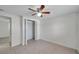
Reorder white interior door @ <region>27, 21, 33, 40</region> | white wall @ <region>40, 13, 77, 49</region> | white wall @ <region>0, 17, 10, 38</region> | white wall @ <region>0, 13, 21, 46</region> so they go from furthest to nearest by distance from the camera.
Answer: white interior door @ <region>27, 21, 33, 40</region> → white wall @ <region>0, 17, 10, 38</region> → white wall @ <region>0, 13, 21, 46</region> → white wall @ <region>40, 13, 77, 49</region>

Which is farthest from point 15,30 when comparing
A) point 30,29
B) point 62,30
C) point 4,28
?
point 62,30

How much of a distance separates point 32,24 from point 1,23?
Answer: 2312 mm

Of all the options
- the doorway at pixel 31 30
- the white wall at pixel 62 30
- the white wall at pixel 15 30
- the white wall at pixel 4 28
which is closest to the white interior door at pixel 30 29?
the doorway at pixel 31 30

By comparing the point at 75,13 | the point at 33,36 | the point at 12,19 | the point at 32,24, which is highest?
the point at 75,13

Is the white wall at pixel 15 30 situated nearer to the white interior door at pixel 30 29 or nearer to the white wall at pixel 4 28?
the white wall at pixel 4 28

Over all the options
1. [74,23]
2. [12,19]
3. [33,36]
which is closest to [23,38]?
[12,19]

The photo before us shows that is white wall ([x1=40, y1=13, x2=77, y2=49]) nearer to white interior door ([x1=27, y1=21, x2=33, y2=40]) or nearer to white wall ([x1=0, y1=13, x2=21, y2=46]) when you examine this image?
white interior door ([x1=27, y1=21, x2=33, y2=40])

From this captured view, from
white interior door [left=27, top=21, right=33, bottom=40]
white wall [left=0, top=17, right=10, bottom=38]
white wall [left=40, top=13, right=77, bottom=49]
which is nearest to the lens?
white wall [left=40, top=13, right=77, bottom=49]

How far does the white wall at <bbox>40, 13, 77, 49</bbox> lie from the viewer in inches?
144

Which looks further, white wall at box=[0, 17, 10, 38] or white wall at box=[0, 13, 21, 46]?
white wall at box=[0, 17, 10, 38]

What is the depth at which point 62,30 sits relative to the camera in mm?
4242

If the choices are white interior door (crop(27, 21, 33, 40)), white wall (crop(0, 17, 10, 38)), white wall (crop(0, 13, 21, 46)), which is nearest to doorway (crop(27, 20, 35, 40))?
white interior door (crop(27, 21, 33, 40))

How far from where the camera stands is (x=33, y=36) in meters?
6.46
